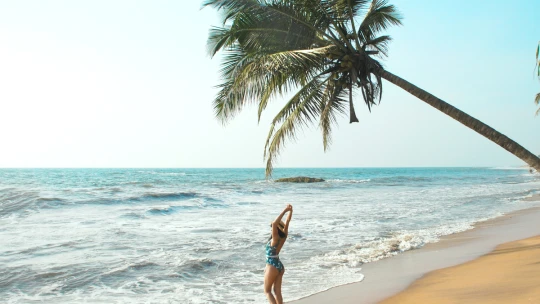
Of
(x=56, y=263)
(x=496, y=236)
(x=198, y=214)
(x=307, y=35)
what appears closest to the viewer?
(x=307, y=35)

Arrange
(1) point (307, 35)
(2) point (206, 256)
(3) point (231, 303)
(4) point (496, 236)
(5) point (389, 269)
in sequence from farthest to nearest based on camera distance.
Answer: (4) point (496, 236) < (2) point (206, 256) < (5) point (389, 269) < (1) point (307, 35) < (3) point (231, 303)

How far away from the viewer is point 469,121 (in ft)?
17.7

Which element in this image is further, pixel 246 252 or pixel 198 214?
pixel 198 214

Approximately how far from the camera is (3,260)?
9539 mm

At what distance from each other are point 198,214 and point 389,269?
39.1 ft

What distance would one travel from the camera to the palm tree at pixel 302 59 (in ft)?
21.5

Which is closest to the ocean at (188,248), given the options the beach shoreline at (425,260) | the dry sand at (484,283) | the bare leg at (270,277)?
the beach shoreline at (425,260)

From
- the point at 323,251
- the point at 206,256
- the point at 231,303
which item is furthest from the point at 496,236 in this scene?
the point at 231,303

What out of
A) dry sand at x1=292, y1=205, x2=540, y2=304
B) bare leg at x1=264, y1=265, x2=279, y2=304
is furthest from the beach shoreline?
bare leg at x1=264, y1=265, x2=279, y2=304

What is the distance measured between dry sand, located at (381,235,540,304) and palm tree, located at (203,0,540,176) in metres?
2.15

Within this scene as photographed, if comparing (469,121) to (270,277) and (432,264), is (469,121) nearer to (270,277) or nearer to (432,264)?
(270,277)

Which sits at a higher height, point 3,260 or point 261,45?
point 261,45

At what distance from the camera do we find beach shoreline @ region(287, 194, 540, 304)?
22.6 feet

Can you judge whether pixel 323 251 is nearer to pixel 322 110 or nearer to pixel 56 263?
pixel 322 110
